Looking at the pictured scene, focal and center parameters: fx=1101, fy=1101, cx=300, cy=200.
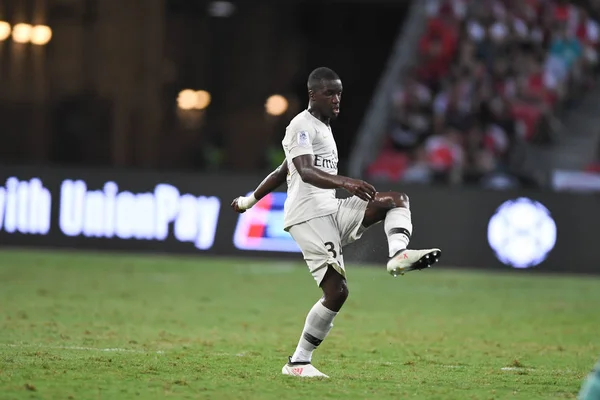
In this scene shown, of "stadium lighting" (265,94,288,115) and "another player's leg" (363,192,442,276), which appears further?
"stadium lighting" (265,94,288,115)

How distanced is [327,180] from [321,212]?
0.54 meters

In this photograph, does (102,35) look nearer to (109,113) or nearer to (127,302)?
(109,113)

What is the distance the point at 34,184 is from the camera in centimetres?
1955

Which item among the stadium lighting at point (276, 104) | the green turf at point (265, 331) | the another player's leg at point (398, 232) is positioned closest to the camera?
the another player's leg at point (398, 232)

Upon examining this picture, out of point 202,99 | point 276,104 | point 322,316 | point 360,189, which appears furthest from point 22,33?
point 360,189

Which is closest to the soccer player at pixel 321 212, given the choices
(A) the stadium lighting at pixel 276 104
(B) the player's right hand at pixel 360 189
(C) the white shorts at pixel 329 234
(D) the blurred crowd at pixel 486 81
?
(C) the white shorts at pixel 329 234

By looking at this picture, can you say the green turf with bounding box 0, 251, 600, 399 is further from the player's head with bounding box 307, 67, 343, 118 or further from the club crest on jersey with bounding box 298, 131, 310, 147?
the player's head with bounding box 307, 67, 343, 118

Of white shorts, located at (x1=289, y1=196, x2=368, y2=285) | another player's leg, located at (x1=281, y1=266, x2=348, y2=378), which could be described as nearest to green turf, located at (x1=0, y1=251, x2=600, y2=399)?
another player's leg, located at (x1=281, y1=266, x2=348, y2=378)

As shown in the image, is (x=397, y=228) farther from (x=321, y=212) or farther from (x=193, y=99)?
(x=193, y=99)

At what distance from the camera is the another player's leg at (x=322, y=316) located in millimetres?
8406

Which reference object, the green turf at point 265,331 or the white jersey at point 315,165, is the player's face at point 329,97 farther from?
the green turf at point 265,331

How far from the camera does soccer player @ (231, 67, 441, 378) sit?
27.3ft

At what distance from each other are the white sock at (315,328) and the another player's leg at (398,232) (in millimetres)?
739

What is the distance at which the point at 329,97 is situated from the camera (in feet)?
27.7
